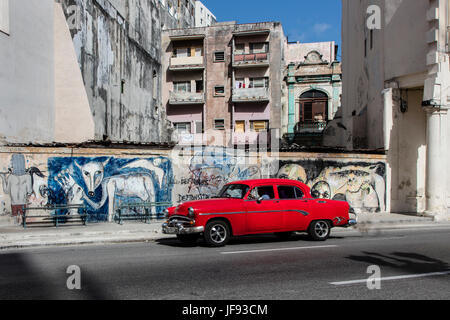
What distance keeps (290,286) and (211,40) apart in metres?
38.2

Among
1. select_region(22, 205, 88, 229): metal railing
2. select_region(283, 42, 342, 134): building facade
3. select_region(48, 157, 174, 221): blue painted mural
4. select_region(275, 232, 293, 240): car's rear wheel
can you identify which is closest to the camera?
select_region(275, 232, 293, 240): car's rear wheel

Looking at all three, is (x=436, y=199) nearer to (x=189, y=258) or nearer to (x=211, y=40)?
(x=189, y=258)

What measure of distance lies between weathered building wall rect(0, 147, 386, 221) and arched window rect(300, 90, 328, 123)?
1973 centimetres

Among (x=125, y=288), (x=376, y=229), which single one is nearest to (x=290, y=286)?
(x=125, y=288)

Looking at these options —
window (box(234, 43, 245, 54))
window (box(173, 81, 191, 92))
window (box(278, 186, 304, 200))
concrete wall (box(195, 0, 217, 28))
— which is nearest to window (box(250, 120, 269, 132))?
window (box(234, 43, 245, 54))

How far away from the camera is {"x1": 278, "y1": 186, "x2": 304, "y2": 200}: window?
38.4ft

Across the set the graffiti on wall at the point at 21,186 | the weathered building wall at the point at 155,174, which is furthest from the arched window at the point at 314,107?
the graffiti on wall at the point at 21,186

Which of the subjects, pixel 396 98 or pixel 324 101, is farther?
pixel 324 101

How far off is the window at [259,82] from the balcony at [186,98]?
4.94 metres

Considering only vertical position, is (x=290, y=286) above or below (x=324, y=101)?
below

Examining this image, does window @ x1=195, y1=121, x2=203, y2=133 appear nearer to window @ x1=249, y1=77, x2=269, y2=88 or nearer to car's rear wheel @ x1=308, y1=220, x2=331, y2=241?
window @ x1=249, y1=77, x2=269, y2=88

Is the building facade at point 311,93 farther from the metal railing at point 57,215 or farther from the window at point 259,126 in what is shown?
the metal railing at point 57,215

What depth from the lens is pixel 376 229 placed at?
1617 cm

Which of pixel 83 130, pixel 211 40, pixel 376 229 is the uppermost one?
pixel 211 40
